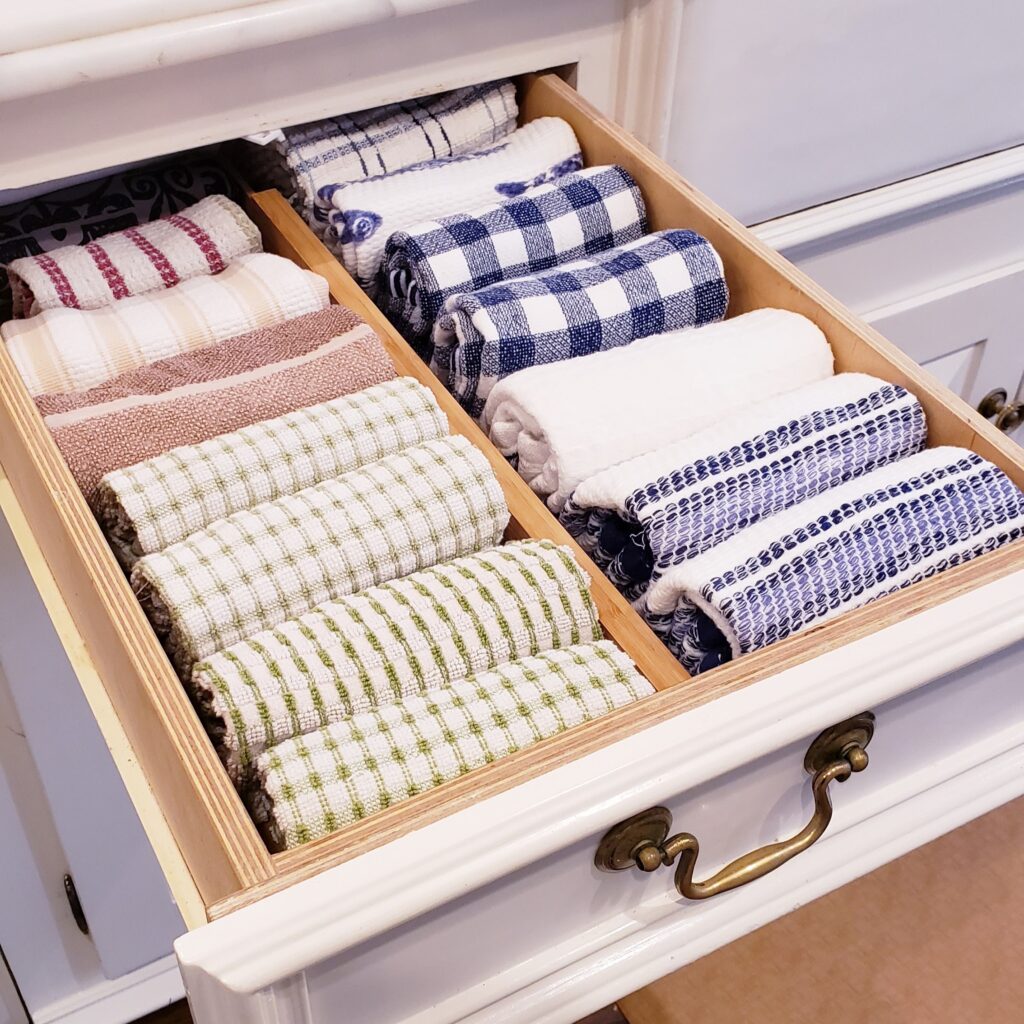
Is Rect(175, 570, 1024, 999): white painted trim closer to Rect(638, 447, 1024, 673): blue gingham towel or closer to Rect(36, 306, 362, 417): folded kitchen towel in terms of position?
Rect(638, 447, 1024, 673): blue gingham towel

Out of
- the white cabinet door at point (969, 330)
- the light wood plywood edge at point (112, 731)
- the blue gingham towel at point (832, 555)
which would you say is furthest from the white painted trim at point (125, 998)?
the white cabinet door at point (969, 330)

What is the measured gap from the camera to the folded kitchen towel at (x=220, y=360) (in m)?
0.60

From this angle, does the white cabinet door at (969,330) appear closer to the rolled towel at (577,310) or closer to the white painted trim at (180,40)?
the rolled towel at (577,310)

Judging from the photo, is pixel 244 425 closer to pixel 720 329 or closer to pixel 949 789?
pixel 720 329

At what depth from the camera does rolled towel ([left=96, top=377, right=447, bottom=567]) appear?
54 centimetres

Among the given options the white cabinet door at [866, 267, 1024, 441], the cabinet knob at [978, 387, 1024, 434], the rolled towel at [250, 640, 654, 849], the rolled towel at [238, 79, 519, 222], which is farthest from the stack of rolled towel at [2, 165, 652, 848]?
the cabinet knob at [978, 387, 1024, 434]

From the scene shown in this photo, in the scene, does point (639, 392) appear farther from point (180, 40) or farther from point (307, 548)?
point (180, 40)

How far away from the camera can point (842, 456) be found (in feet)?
1.94

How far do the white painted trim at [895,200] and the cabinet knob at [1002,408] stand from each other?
0.28 meters

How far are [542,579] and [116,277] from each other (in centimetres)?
34

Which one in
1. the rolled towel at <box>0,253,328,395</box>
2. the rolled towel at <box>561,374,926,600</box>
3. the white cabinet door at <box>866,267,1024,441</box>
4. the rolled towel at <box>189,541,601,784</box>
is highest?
the rolled towel at <box>0,253,328,395</box>

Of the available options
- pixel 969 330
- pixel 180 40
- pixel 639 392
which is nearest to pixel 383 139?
pixel 180 40

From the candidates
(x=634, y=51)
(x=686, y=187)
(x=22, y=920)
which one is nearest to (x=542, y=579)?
(x=686, y=187)

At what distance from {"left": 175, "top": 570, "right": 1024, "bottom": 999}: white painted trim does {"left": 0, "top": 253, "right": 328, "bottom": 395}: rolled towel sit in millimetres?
357
